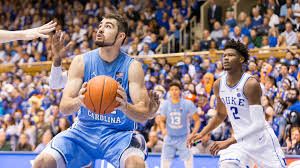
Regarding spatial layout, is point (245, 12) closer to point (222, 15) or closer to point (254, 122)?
point (222, 15)

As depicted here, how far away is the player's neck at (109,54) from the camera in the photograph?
409 centimetres

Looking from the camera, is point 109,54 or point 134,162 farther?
point 109,54

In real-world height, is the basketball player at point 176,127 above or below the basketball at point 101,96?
below

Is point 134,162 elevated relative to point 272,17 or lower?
lower

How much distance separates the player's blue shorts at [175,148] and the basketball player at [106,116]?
2853 millimetres

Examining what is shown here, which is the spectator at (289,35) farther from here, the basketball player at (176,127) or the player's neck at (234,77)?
the player's neck at (234,77)

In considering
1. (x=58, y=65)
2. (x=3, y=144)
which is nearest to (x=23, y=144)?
(x=3, y=144)

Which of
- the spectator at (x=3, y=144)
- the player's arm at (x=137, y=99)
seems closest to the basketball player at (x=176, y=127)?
the player's arm at (x=137, y=99)

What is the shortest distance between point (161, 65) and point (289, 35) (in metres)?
3.20

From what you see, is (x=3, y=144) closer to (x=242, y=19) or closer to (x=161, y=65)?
(x=161, y=65)

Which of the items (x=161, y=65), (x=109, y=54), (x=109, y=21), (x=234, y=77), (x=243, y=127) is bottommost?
(x=243, y=127)

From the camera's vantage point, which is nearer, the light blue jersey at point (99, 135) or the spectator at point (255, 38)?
the light blue jersey at point (99, 135)

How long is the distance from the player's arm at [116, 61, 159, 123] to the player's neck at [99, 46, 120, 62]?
0.67 feet

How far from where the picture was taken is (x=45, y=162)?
3537 millimetres
